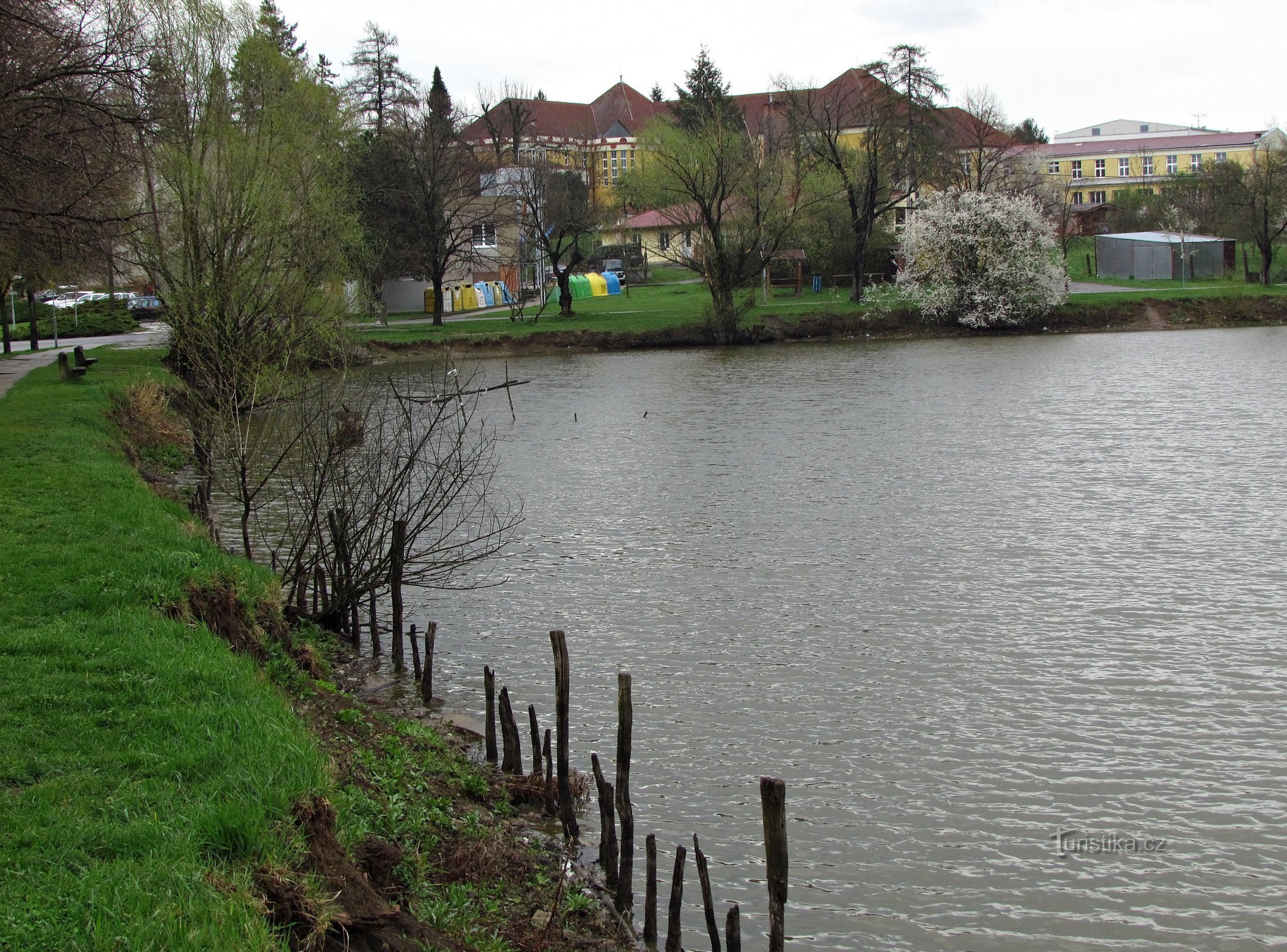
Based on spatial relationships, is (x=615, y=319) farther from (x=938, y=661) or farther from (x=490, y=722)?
(x=490, y=722)

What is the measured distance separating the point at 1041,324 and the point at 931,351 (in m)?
10.2

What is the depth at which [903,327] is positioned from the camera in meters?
63.3

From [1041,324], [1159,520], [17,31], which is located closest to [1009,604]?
[1159,520]

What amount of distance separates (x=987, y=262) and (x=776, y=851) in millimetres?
58949

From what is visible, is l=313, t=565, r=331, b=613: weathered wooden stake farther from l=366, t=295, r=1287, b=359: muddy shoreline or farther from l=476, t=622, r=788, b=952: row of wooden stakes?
l=366, t=295, r=1287, b=359: muddy shoreline

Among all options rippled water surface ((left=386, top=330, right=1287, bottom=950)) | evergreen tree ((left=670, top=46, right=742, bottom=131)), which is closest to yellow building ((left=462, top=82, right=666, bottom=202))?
evergreen tree ((left=670, top=46, right=742, bottom=131))

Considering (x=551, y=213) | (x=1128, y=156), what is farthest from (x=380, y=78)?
(x=1128, y=156)

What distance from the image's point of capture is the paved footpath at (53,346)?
3447 cm

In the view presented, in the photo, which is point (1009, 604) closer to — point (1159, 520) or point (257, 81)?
point (1159, 520)

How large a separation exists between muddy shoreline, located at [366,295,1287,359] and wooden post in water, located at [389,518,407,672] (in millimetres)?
46117

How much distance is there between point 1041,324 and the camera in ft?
204

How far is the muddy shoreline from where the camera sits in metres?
60.8

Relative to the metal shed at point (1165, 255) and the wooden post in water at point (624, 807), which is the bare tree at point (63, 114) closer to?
the wooden post in water at point (624, 807)

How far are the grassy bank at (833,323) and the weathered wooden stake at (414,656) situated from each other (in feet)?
149
